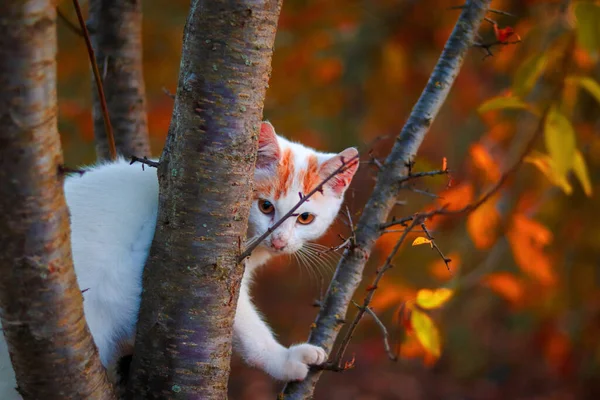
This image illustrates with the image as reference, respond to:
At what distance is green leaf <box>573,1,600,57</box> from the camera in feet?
4.94

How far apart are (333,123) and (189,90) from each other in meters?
3.77

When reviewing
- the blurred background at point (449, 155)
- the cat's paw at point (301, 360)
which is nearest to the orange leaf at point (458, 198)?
the blurred background at point (449, 155)

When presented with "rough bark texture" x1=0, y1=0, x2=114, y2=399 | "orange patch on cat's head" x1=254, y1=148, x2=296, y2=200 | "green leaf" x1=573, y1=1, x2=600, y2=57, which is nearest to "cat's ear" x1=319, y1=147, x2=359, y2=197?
"orange patch on cat's head" x1=254, y1=148, x2=296, y2=200

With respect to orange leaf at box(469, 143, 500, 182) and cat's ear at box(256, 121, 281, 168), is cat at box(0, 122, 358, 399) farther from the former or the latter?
orange leaf at box(469, 143, 500, 182)

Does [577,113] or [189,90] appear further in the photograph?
[577,113]

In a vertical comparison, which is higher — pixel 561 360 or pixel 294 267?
pixel 561 360

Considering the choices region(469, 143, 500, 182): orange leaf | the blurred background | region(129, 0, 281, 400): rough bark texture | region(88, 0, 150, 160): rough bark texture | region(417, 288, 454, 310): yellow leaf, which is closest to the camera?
region(129, 0, 281, 400): rough bark texture

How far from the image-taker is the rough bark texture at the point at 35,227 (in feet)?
2.36

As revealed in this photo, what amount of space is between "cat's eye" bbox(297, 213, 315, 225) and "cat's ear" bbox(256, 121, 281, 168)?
176 mm

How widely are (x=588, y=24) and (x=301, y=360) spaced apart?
3.55ft

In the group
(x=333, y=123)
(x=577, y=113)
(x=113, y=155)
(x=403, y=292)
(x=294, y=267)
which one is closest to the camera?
(x=113, y=155)

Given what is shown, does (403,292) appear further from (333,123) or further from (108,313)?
(333,123)

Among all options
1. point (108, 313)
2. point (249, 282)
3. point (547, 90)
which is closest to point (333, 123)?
point (547, 90)

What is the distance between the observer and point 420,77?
3340 millimetres
